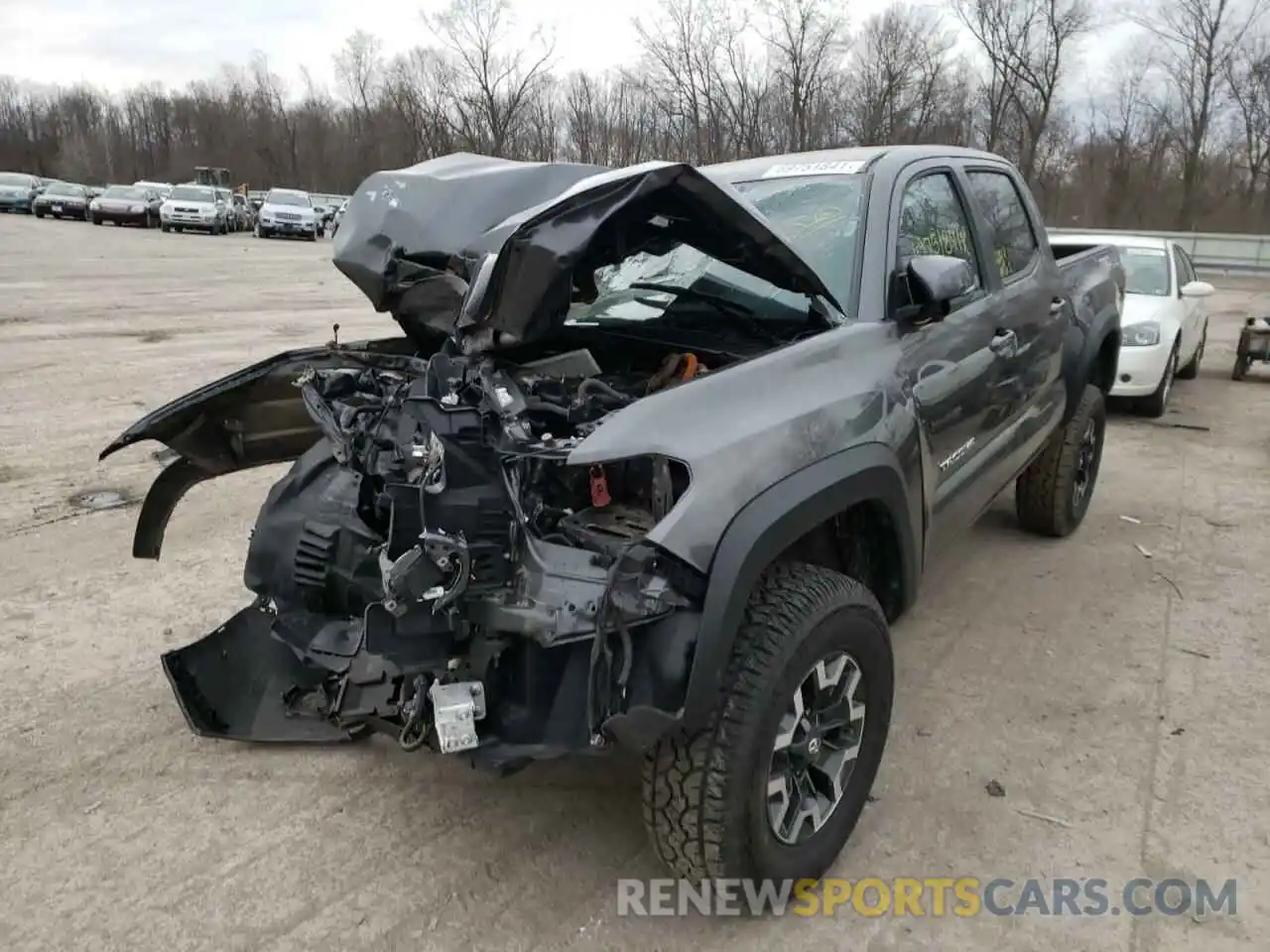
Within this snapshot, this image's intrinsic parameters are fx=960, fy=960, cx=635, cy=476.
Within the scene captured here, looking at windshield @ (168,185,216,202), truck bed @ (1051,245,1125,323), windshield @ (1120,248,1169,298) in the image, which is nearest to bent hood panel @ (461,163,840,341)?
truck bed @ (1051,245,1125,323)

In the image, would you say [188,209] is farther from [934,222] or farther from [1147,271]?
[934,222]

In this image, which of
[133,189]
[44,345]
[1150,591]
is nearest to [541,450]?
[1150,591]

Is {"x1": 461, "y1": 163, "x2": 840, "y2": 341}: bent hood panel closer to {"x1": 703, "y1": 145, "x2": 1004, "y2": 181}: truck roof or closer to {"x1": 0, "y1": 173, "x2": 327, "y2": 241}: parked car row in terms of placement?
{"x1": 703, "y1": 145, "x2": 1004, "y2": 181}: truck roof

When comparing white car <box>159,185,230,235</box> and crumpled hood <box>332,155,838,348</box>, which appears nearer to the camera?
crumpled hood <box>332,155,838,348</box>

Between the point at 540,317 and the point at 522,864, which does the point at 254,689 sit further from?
the point at 540,317

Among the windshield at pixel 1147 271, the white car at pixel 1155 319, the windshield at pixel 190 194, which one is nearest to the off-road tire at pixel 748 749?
the white car at pixel 1155 319

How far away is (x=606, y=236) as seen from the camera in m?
2.87

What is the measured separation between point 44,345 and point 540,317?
32.9ft

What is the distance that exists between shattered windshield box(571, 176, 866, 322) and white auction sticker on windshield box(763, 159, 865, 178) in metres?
0.03

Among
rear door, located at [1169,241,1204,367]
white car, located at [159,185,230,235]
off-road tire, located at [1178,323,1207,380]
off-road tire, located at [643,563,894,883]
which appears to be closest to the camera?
off-road tire, located at [643,563,894,883]

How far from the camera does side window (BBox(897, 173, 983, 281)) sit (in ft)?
11.5
